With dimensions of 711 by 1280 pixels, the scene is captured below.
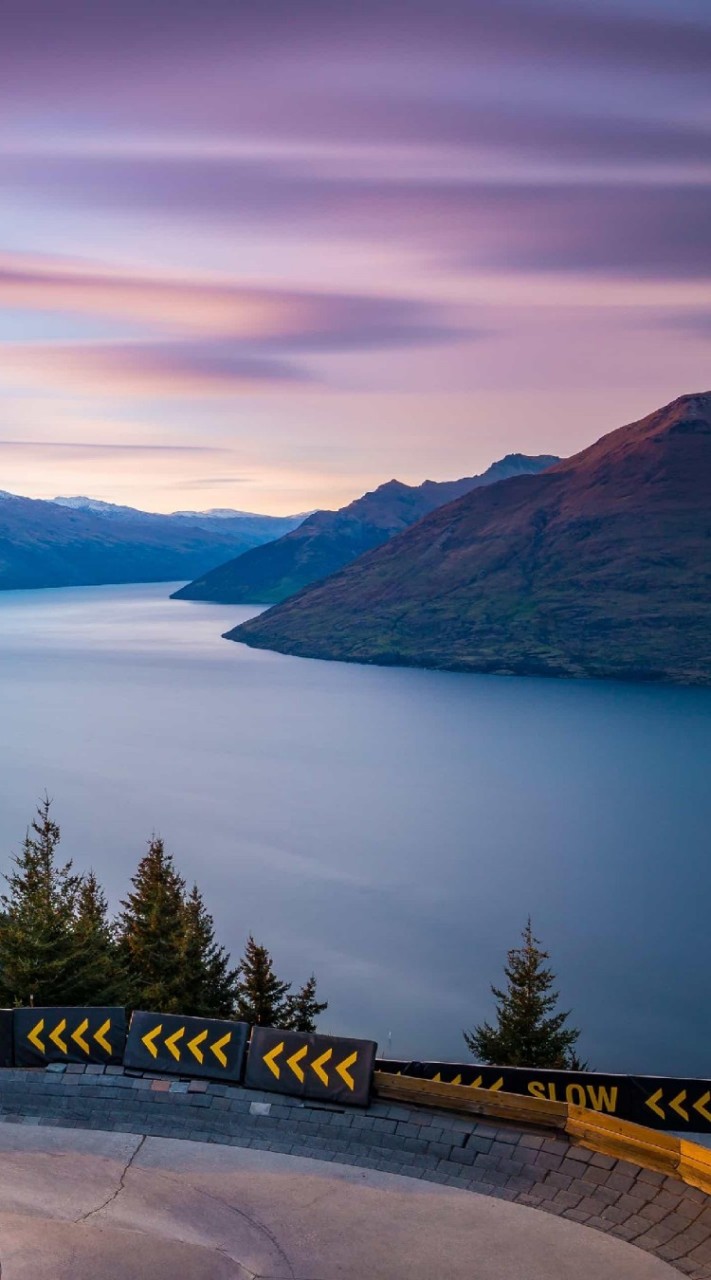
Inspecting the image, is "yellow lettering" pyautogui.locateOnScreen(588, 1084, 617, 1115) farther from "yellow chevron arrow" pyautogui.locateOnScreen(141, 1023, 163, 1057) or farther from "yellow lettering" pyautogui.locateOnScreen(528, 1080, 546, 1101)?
"yellow chevron arrow" pyautogui.locateOnScreen(141, 1023, 163, 1057)

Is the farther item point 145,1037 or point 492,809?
point 492,809

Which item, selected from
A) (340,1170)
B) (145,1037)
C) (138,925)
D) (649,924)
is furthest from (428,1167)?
(649,924)

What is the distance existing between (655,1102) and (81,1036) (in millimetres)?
12718

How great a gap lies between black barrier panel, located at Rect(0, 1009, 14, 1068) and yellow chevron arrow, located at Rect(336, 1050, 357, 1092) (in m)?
7.12

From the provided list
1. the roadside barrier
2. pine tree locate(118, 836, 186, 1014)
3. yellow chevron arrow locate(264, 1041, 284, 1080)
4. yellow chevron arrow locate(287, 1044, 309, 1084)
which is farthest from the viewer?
pine tree locate(118, 836, 186, 1014)

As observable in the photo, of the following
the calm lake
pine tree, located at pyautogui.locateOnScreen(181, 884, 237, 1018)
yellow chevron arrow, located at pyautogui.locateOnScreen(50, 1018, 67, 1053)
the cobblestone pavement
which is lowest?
the calm lake

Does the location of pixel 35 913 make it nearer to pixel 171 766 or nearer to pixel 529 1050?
pixel 529 1050

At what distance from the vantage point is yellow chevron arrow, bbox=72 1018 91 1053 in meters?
23.0

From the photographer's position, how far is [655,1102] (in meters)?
24.4

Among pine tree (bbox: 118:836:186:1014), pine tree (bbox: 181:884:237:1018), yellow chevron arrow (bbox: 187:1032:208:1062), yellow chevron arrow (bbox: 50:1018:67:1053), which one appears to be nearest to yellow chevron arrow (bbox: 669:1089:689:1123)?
yellow chevron arrow (bbox: 187:1032:208:1062)

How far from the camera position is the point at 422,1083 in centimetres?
2139

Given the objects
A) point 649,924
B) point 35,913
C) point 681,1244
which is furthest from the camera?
point 649,924

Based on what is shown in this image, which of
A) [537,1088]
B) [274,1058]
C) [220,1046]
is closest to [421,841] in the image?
[537,1088]

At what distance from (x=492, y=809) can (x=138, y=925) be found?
89.3 metres
